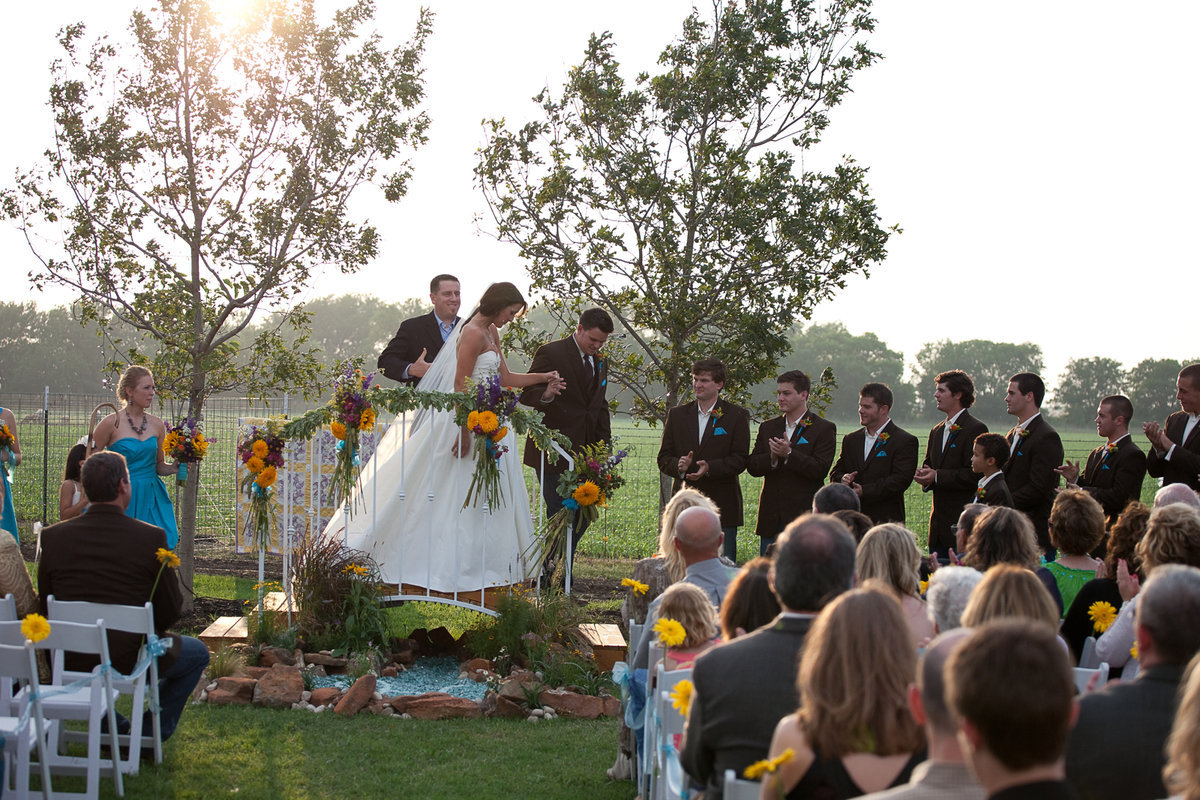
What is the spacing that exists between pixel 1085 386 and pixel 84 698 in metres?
51.1

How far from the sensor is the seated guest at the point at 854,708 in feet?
8.43

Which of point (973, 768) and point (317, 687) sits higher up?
point (973, 768)

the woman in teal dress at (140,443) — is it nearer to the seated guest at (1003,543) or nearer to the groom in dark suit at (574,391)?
the groom in dark suit at (574,391)

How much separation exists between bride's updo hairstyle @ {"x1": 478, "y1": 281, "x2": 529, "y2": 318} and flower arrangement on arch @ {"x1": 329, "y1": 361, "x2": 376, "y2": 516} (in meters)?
1.06

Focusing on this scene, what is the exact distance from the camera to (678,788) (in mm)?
3805

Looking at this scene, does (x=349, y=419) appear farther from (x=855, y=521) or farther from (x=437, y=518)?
(x=855, y=521)

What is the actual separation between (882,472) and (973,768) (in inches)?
248

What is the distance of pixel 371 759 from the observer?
5.95 metres

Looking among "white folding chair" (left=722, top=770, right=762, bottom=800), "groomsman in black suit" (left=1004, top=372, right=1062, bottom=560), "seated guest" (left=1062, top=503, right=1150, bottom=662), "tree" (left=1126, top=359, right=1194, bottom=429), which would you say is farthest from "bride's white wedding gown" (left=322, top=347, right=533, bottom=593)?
"tree" (left=1126, top=359, right=1194, bottom=429)

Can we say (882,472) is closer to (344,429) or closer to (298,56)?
(344,429)

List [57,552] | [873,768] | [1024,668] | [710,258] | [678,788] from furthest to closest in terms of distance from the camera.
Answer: [710,258] < [57,552] < [678,788] < [873,768] < [1024,668]

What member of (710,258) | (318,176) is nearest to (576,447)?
(710,258)

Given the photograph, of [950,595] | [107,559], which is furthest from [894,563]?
[107,559]

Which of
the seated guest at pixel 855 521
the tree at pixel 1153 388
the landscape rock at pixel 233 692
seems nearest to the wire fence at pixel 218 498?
the landscape rock at pixel 233 692
